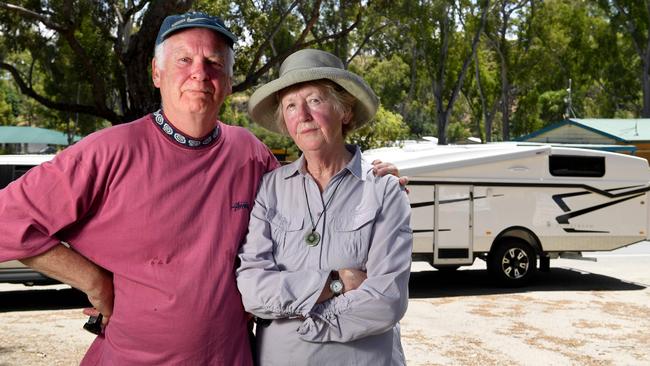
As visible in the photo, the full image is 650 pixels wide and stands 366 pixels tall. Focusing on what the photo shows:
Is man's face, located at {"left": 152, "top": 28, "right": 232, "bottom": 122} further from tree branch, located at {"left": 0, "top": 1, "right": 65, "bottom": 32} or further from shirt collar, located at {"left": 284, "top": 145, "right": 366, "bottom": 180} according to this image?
tree branch, located at {"left": 0, "top": 1, "right": 65, "bottom": 32}

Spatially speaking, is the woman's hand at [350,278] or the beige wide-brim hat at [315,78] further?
the beige wide-brim hat at [315,78]

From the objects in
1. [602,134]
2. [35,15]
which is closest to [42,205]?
[35,15]

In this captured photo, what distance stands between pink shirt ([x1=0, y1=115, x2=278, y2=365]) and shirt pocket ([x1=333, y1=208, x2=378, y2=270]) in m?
0.35

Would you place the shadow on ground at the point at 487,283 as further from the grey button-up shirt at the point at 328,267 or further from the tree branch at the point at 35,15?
the tree branch at the point at 35,15

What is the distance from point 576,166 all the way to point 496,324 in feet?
13.5

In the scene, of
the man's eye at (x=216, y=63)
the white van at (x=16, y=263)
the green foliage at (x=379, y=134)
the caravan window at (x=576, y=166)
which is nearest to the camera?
the man's eye at (x=216, y=63)

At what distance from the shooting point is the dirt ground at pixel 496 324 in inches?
302

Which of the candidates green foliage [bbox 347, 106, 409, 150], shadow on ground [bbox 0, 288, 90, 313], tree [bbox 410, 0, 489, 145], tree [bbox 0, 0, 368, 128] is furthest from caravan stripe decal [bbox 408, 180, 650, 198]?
tree [bbox 410, 0, 489, 145]

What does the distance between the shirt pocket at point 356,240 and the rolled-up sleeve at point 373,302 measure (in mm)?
25

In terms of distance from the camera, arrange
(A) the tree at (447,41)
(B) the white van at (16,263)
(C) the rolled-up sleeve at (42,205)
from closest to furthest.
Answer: (C) the rolled-up sleeve at (42,205) → (B) the white van at (16,263) → (A) the tree at (447,41)

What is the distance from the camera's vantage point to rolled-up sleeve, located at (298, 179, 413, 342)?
252 centimetres

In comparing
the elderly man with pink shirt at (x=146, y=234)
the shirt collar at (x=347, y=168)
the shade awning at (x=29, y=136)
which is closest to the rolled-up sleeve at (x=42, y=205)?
the elderly man with pink shirt at (x=146, y=234)

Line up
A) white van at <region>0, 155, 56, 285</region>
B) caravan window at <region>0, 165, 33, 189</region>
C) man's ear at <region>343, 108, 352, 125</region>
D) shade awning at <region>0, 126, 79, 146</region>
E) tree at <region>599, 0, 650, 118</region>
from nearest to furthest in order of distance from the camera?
man's ear at <region>343, 108, 352, 125</region> < white van at <region>0, 155, 56, 285</region> < caravan window at <region>0, 165, 33, 189</region> < shade awning at <region>0, 126, 79, 146</region> < tree at <region>599, 0, 650, 118</region>

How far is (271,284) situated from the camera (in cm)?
252
